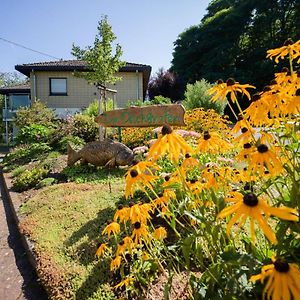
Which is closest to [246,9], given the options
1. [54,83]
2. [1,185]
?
[54,83]

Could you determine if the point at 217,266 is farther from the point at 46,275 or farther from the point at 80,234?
the point at 80,234

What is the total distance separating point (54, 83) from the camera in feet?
71.8

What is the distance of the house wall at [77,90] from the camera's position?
2145 cm

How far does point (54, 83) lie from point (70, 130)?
10.5 meters

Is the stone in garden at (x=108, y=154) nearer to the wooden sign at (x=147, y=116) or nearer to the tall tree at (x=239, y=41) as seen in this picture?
the wooden sign at (x=147, y=116)

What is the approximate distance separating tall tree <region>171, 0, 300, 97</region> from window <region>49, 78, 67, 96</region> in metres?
11.8

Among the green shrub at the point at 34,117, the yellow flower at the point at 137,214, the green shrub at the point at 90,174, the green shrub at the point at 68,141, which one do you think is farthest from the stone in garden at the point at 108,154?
the green shrub at the point at 34,117

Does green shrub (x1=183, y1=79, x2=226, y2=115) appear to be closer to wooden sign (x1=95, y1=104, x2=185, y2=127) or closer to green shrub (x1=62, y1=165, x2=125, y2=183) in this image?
wooden sign (x1=95, y1=104, x2=185, y2=127)

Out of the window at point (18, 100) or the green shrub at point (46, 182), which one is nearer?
the green shrub at point (46, 182)

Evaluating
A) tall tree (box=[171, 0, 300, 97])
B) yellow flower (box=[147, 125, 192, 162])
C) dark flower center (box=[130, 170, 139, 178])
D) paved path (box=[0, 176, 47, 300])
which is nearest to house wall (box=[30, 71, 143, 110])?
tall tree (box=[171, 0, 300, 97])

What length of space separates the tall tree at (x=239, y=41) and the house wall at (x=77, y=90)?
28.2 ft

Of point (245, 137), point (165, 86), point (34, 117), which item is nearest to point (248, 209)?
point (245, 137)

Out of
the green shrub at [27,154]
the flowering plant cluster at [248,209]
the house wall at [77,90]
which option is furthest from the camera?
the house wall at [77,90]

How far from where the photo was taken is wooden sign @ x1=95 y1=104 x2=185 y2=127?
7.43 m
